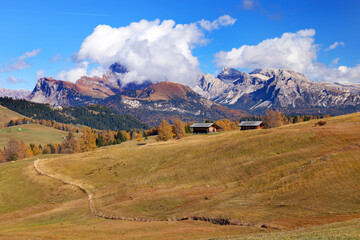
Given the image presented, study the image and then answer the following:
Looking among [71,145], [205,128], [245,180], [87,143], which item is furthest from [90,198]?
[205,128]

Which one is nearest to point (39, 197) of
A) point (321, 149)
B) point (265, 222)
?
point (265, 222)

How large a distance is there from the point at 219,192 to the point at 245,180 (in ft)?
18.6

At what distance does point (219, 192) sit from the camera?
54594mm

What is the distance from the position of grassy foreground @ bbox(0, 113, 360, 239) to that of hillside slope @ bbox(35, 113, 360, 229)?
0.50ft

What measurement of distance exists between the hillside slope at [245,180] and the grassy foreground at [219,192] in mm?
153

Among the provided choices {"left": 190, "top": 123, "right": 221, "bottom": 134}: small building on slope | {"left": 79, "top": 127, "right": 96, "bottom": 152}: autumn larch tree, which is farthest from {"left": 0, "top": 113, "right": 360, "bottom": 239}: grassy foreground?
{"left": 190, "top": 123, "right": 221, "bottom": 134}: small building on slope

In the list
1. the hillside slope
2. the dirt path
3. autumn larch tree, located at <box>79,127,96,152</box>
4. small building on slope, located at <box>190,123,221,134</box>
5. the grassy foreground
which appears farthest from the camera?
small building on slope, located at <box>190,123,221,134</box>

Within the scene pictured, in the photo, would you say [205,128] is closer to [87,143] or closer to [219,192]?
[87,143]

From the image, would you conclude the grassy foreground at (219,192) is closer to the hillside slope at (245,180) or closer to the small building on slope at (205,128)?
the hillside slope at (245,180)

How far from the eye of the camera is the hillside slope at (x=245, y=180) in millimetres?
38969

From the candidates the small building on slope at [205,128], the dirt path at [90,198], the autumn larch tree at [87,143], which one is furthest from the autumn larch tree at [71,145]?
the dirt path at [90,198]

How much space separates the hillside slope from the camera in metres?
39.0

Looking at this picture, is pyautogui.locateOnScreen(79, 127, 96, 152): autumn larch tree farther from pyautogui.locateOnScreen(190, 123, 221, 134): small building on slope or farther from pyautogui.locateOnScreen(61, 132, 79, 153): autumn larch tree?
pyautogui.locateOnScreen(190, 123, 221, 134): small building on slope

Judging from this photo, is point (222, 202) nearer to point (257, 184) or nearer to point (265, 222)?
point (257, 184)
